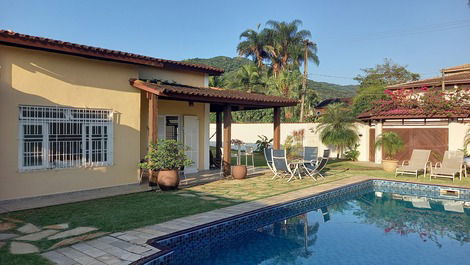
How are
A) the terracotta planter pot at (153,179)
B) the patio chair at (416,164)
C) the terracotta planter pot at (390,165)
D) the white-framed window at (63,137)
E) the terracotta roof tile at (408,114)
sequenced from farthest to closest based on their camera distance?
the terracotta roof tile at (408,114) < the terracotta planter pot at (390,165) < the patio chair at (416,164) < the terracotta planter pot at (153,179) < the white-framed window at (63,137)

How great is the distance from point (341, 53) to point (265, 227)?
29397mm

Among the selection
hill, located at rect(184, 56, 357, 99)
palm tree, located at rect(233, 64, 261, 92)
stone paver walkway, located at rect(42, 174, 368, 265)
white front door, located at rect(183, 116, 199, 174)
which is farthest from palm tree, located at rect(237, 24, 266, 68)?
Result: stone paver walkway, located at rect(42, 174, 368, 265)

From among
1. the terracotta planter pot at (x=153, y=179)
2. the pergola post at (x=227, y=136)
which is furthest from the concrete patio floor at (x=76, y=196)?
the pergola post at (x=227, y=136)

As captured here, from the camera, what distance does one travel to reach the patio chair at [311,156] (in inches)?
528

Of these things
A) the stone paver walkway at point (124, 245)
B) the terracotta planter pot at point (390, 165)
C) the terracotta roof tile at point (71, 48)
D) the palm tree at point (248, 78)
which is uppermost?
the palm tree at point (248, 78)

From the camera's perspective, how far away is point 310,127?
79.2 feet

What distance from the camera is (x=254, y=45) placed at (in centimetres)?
4744

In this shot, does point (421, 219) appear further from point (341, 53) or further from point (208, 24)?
point (341, 53)

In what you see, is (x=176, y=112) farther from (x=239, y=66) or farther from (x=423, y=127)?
(x=239, y=66)

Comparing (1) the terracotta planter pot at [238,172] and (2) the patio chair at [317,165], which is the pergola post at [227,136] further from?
(2) the patio chair at [317,165]

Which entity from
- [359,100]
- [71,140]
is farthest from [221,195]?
[359,100]

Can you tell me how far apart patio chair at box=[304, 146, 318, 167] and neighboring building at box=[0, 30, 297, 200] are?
12.0ft

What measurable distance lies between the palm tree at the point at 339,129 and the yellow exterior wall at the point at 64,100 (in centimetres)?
1366

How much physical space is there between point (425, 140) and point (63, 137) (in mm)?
17605
